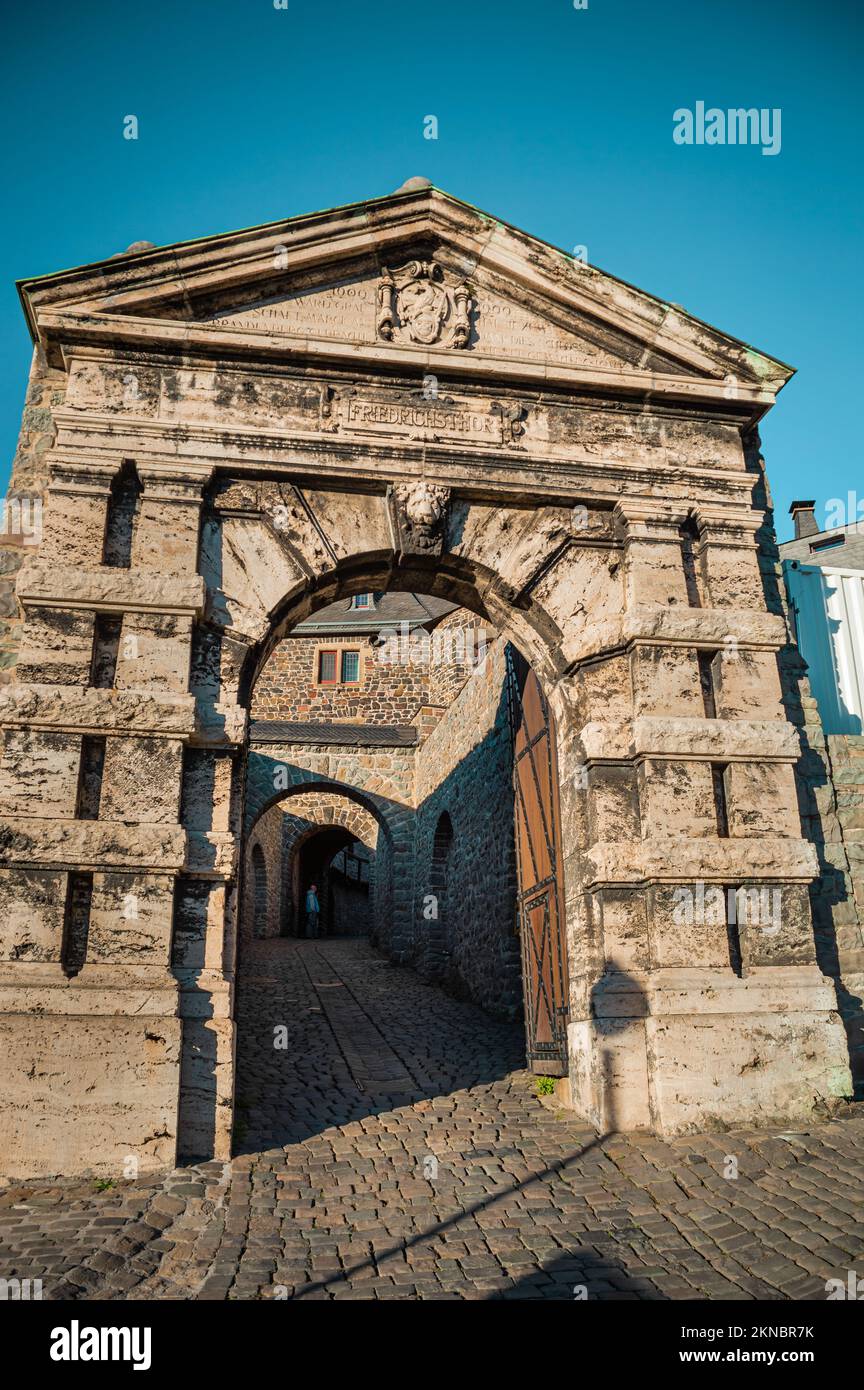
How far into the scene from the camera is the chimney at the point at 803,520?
67.7ft

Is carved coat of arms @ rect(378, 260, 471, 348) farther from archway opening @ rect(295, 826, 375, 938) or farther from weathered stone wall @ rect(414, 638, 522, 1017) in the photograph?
archway opening @ rect(295, 826, 375, 938)

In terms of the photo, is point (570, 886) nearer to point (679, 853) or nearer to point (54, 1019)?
point (679, 853)

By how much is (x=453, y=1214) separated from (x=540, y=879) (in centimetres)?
291

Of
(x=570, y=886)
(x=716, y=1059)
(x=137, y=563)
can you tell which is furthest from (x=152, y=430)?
(x=716, y=1059)

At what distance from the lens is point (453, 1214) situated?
459cm

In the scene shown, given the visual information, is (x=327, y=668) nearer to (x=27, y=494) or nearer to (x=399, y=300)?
(x=399, y=300)

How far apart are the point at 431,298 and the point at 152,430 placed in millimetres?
2078

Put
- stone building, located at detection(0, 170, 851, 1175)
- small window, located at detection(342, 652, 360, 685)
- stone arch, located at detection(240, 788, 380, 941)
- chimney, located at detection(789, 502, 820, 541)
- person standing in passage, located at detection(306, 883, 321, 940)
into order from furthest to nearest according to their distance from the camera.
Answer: person standing in passage, located at detection(306, 883, 321, 940), small window, located at detection(342, 652, 360, 685), chimney, located at detection(789, 502, 820, 541), stone arch, located at detection(240, 788, 380, 941), stone building, located at detection(0, 170, 851, 1175)

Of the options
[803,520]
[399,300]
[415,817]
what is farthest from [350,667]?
[399,300]

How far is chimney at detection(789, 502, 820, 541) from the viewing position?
813 inches

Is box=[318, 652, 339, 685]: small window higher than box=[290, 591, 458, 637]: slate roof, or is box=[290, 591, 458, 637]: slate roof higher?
box=[290, 591, 458, 637]: slate roof

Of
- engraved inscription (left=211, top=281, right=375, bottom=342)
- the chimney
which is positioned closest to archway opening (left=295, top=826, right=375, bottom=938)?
the chimney

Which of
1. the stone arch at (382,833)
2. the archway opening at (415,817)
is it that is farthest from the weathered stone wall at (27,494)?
the stone arch at (382,833)

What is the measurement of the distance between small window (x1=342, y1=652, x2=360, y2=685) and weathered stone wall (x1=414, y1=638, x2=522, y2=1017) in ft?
21.0
